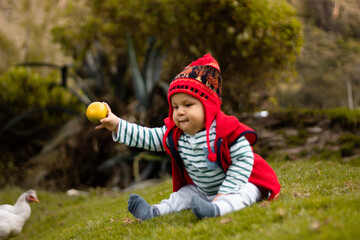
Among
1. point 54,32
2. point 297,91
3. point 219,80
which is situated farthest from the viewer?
point 297,91

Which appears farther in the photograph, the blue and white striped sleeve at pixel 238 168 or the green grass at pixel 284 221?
the blue and white striped sleeve at pixel 238 168

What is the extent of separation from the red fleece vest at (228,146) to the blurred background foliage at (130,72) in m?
5.34

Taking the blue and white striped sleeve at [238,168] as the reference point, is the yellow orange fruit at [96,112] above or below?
above

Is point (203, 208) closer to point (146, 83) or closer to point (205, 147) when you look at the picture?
point (205, 147)

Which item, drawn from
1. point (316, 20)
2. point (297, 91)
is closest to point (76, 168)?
point (316, 20)

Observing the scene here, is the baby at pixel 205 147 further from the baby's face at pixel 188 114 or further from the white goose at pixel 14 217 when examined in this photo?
the white goose at pixel 14 217

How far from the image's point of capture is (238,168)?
291cm

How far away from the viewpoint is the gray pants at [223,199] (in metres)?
2.84

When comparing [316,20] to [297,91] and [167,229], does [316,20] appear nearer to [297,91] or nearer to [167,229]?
[297,91]

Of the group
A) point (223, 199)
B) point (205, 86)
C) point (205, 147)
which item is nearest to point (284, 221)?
point (223, 199)

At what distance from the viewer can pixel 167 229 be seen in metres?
2.82

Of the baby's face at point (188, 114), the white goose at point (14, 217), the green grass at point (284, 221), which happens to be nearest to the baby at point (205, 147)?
the baby's face at point (188, 114)

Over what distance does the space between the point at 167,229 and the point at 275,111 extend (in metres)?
6.71

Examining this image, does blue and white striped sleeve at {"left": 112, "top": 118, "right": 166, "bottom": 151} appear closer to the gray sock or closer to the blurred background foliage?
the gray sock
